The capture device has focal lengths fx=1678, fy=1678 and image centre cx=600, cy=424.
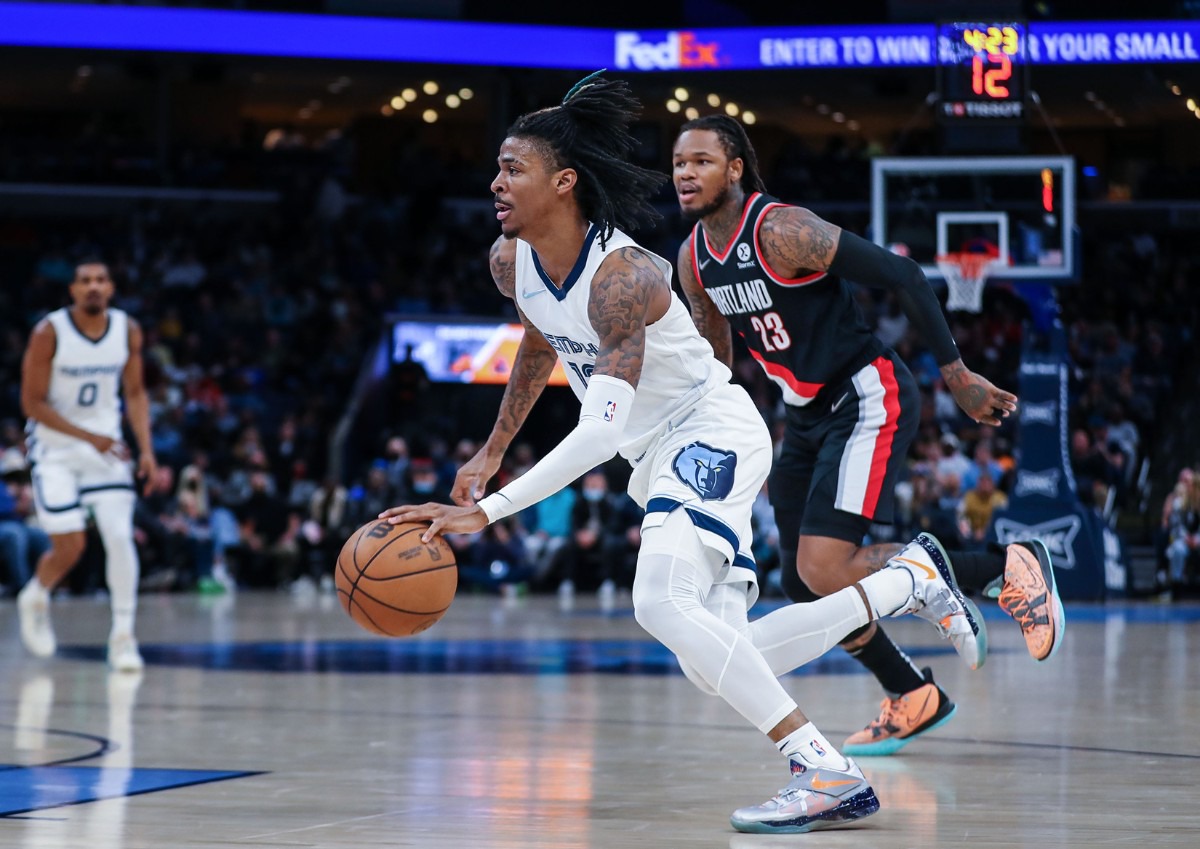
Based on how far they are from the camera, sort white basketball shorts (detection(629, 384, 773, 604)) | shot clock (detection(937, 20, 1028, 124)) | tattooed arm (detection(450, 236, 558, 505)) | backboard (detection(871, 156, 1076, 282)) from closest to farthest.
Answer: white basketball shorts (detection(629, 384, 773, 604)), tattooed arm (detection(450, 236, 558, 505)), shot clock (detection(937, 20, 1028, 124)), backboard (detection(871, 156, 1076, 282))

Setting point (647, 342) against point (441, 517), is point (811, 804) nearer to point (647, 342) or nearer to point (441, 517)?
point (441, 517)

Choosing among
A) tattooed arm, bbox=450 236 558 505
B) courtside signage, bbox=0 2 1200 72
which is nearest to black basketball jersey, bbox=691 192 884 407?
tattooed arm, bbox=450 236 558 505

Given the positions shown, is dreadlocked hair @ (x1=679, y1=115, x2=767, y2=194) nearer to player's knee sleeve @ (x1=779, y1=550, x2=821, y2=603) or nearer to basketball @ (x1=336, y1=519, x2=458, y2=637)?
player's knee sleeve @ (x1=779, y1=550, x2=821, y2=603)

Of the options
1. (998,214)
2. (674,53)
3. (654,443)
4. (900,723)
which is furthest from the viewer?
(674,53)

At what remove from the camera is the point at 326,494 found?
17.4m

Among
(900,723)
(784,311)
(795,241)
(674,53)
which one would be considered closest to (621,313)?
(795,241)

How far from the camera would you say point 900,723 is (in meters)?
5.75

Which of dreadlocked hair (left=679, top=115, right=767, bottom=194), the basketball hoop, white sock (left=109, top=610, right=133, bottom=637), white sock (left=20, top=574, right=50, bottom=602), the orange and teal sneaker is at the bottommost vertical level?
white sock (left=109, top=610, right=133, bottom=637)

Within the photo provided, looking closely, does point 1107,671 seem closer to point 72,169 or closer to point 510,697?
point 510,697

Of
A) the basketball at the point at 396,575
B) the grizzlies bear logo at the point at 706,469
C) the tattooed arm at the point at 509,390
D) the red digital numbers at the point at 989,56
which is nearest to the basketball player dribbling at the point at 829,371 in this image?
the tattooed arm at the point at 509,390

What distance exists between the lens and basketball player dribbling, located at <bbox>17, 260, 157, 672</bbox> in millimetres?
8719

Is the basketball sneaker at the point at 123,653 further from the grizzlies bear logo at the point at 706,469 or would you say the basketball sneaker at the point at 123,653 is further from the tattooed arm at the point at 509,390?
the grizzlies bear logo at the point at 706,469

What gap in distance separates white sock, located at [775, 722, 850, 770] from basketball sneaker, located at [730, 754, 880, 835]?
0.01m

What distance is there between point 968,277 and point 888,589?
10042 millimetres
